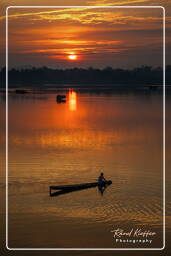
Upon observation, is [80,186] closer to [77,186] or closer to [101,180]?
[77,186]

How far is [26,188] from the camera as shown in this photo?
2880 cm

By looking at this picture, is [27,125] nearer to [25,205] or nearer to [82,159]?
[82,159]

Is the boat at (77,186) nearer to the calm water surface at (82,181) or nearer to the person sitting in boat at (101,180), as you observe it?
the person sitting in boat at (101,180)

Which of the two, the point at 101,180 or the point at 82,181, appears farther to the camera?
the point at 82,181

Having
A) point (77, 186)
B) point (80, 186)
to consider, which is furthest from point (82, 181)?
point (77, 186)

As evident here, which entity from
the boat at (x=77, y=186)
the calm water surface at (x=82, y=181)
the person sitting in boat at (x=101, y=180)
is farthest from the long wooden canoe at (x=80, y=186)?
the calm water surface at (x=82, y=181)

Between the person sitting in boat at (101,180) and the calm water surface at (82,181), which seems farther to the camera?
the person sitting in boat at (101,180)

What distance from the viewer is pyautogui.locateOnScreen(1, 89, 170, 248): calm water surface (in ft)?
75.2

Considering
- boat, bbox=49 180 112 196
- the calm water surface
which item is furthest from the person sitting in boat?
the calm water surface

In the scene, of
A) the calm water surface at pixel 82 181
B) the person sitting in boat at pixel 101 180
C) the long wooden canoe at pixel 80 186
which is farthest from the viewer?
the person sitting in boat at pixel 101 180

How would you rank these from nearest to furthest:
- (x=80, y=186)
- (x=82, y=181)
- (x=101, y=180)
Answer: (x=80, y=186) → (x=101, y=180) → (x=82, y=181)

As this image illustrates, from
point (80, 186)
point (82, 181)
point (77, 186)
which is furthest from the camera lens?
point (82, 181)

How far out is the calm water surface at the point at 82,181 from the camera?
2292 centimetres

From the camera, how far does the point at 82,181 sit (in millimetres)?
30844
